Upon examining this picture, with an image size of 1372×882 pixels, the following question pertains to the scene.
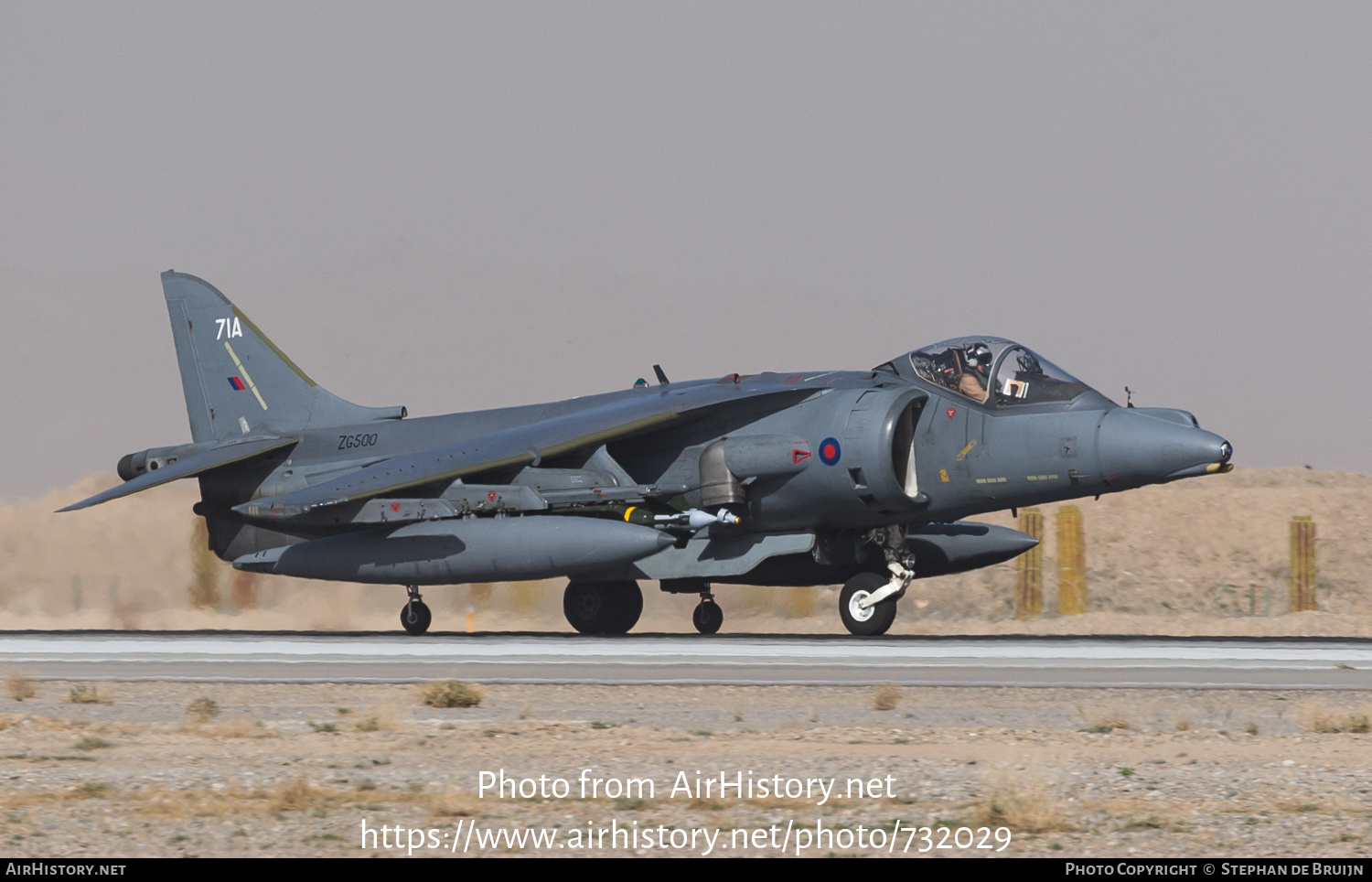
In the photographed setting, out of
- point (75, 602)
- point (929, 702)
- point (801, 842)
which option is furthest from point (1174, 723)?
point (75, 602)

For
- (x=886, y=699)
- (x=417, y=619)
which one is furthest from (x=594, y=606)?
(x=886, y=699)

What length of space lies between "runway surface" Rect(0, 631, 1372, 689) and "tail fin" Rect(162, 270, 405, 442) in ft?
15.1

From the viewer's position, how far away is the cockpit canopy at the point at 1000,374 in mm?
17922

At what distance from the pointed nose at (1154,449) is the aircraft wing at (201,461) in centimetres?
1143

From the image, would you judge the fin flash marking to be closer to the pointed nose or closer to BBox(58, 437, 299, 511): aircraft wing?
BBox(58, 437, 299, 511): aircraft wing

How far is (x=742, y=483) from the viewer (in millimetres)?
18734

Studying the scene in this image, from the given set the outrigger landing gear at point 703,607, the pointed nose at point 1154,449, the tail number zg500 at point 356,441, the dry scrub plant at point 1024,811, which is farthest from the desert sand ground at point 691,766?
the tail number zg500 at point 356,441

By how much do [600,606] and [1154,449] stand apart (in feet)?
24.6

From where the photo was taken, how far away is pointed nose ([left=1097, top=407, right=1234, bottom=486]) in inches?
661

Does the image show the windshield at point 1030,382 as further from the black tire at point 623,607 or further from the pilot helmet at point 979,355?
the black tire at point 623,607

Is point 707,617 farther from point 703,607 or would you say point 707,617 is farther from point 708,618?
point 703,607

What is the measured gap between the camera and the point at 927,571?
19953mm

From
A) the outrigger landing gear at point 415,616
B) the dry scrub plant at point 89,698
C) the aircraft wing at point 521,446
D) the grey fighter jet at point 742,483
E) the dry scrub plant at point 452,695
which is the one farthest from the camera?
the outrigger landing gear at point 415,616

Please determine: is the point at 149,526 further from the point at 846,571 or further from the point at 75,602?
the point at 846,571
